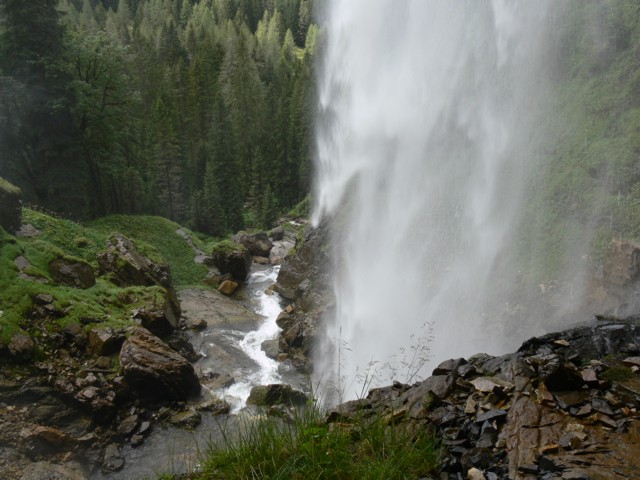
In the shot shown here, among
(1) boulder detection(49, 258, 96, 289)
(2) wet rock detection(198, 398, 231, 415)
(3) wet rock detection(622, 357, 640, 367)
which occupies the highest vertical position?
(1) boulder detection(49, 258, 96, 289)

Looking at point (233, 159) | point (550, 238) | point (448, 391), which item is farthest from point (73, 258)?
point (233, 159)

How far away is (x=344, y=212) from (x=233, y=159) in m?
33.9

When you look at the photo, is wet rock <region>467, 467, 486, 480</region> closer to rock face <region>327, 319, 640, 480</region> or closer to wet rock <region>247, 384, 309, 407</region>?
rock face <region>327, 319, 640, 480</region>

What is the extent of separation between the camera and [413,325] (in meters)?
17.2

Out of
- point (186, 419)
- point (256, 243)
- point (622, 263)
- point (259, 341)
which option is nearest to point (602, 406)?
point (622, 263)

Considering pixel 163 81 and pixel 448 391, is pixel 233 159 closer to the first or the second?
pixel 163 81

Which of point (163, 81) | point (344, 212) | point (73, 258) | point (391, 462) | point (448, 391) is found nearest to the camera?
point (391, 462)

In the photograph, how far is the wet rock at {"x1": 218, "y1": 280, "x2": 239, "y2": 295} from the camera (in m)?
26.6

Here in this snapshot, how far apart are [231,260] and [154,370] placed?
16.1m

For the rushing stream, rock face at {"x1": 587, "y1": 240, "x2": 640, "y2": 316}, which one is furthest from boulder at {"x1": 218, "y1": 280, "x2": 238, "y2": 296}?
rock face at {"x1": 587, "y1": 240, "x2": 640, "y2": 316}

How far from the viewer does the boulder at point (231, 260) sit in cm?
2917

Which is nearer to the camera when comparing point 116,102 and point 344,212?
point 344,212

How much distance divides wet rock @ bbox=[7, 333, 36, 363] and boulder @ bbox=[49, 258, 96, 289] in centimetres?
340

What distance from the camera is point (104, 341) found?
1352 cm
